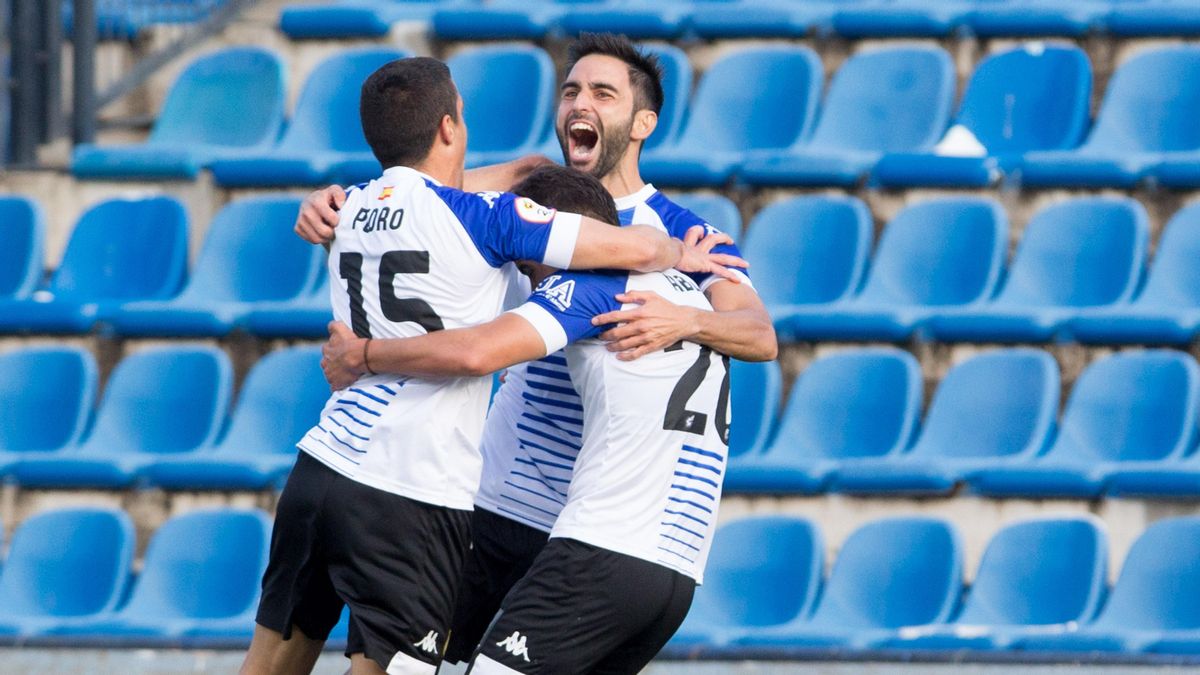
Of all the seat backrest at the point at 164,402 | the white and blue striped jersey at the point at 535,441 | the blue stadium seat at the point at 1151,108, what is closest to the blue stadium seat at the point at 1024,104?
the blue stadium seat at the point at 1151,108

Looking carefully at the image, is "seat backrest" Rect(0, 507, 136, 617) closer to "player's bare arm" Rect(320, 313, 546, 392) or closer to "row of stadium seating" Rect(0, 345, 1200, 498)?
"row of stadium seating" Rect(0, 345, 1200, 498)

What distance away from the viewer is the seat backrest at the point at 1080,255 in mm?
7367

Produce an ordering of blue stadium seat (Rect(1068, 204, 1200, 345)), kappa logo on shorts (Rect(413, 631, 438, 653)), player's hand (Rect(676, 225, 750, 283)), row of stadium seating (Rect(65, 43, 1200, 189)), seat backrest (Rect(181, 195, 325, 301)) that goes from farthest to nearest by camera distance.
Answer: seat backrest (Rect(181, 195, 325, 301)) < row of stadium seating (Rect(65, 43, 1200, 189)) < blue stadium seat (Rect(1068, 204, 1200, 345)) < player's hand (Rect(676, 225, 750, 283)) < kappa logo on shorts (Rect(413, 631, 438, 653))

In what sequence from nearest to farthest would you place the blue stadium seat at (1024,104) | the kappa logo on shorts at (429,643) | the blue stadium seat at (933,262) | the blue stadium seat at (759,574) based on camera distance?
the kappa logo on shorts at (429,643) → the blue stadium seat at (759,574) → the blue stadium seat at (933,262) → the blue stadium seat at (1024,104)

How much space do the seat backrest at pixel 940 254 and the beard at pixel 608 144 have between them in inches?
121

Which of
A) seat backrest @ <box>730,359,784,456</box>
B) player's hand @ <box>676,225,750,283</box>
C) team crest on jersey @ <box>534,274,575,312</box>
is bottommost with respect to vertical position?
seat backrest @ <box>730,359,784,456</box>

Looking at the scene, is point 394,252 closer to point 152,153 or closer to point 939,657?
point 939,657

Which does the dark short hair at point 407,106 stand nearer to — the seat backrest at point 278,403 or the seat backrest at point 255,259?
the seat backrest at point 278,403

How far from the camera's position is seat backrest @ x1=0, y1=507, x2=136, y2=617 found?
6852mm

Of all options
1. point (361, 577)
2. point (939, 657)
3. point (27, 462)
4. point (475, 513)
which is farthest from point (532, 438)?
point (27, 462)

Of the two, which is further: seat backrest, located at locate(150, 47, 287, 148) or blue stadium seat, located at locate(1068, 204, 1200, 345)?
seat backrest, located at locate(150, 47, 287, 148)

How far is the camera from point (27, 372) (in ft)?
24.9

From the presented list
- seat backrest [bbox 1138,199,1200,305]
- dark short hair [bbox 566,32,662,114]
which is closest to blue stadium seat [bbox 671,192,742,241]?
seat backrest [bbox 1138,199,1200,305]

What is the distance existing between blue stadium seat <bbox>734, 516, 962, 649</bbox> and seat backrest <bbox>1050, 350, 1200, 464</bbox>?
749 mm
